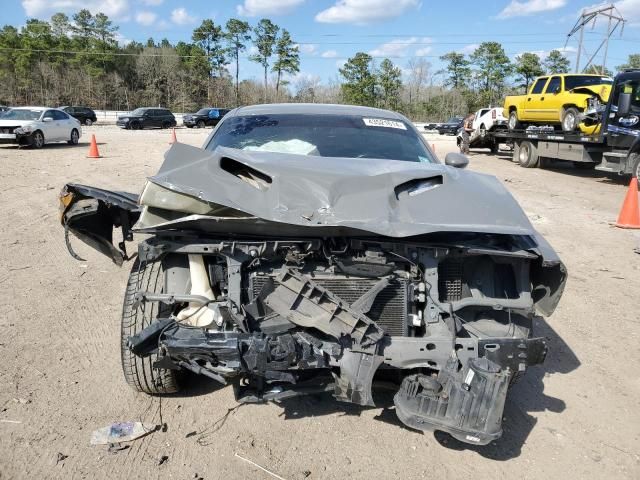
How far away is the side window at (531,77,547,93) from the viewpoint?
17.8 meters

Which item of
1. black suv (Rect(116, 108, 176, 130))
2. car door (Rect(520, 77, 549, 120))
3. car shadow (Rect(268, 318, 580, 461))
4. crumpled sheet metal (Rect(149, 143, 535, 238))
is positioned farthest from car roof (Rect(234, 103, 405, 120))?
black suv (Rect(116, 108, 176, 130))

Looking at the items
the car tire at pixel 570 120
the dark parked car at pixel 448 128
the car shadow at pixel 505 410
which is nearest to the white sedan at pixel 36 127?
the car tire at pixel 570 120

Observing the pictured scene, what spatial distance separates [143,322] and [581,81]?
16.9 meters

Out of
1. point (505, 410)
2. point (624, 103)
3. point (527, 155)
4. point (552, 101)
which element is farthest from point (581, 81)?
point (505, 410)

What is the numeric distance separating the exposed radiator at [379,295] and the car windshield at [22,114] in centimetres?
1966

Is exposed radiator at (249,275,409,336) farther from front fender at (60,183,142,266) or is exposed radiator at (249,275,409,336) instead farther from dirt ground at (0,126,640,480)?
front fender at (60,183,142,266)

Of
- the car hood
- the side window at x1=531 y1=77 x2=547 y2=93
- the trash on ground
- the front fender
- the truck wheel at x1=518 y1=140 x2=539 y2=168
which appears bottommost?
the truck wheel at x1=518 y1=140 x2=539 y2=168

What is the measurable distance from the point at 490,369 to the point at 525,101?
711 inches

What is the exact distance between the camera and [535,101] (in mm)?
17844

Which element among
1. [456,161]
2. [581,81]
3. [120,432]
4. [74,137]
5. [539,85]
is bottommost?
[74,137]

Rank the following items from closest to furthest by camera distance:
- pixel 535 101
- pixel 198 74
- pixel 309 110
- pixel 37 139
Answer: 1. pixel 309 110
2. pixel 535 101
3. pixel 37 139
4. pixel 198 74

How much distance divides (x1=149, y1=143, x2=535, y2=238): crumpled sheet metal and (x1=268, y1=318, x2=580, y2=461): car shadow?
101 centimetres

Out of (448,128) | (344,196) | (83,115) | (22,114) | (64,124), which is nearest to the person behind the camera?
(344,196)

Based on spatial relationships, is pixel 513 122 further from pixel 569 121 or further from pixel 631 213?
pixel 631 213
